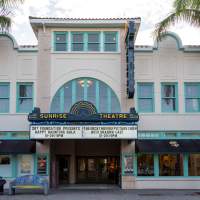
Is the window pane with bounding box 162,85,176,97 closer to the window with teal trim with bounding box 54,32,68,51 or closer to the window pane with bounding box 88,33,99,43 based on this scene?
the window pane with bounding box 88,33,99,43

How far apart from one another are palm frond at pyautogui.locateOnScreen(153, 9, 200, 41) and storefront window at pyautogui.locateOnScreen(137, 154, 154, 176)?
762 centimetres

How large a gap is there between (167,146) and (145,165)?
6.18 ft

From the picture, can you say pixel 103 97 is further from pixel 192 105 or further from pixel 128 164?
pixel 192 105

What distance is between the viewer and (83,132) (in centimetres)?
2236

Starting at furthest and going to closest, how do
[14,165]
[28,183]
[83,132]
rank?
[14,165]
[83,132]
[28,183]

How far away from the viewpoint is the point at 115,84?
24500mm

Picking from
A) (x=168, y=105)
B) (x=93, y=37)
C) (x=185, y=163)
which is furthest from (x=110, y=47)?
(x=185, y=163)


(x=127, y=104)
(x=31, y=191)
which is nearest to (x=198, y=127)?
(x=127, y=104)

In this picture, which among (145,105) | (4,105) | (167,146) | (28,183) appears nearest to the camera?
(28,183)

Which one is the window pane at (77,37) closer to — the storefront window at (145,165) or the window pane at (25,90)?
the window pane at (25,90)

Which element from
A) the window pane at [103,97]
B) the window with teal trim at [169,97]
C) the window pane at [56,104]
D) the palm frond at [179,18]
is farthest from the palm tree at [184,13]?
the window pane at [56,104]

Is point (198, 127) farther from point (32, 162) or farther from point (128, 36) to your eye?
point (32, 162)

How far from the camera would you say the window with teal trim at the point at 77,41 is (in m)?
24.8

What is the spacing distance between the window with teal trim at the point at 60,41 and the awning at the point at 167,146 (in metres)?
7.67
